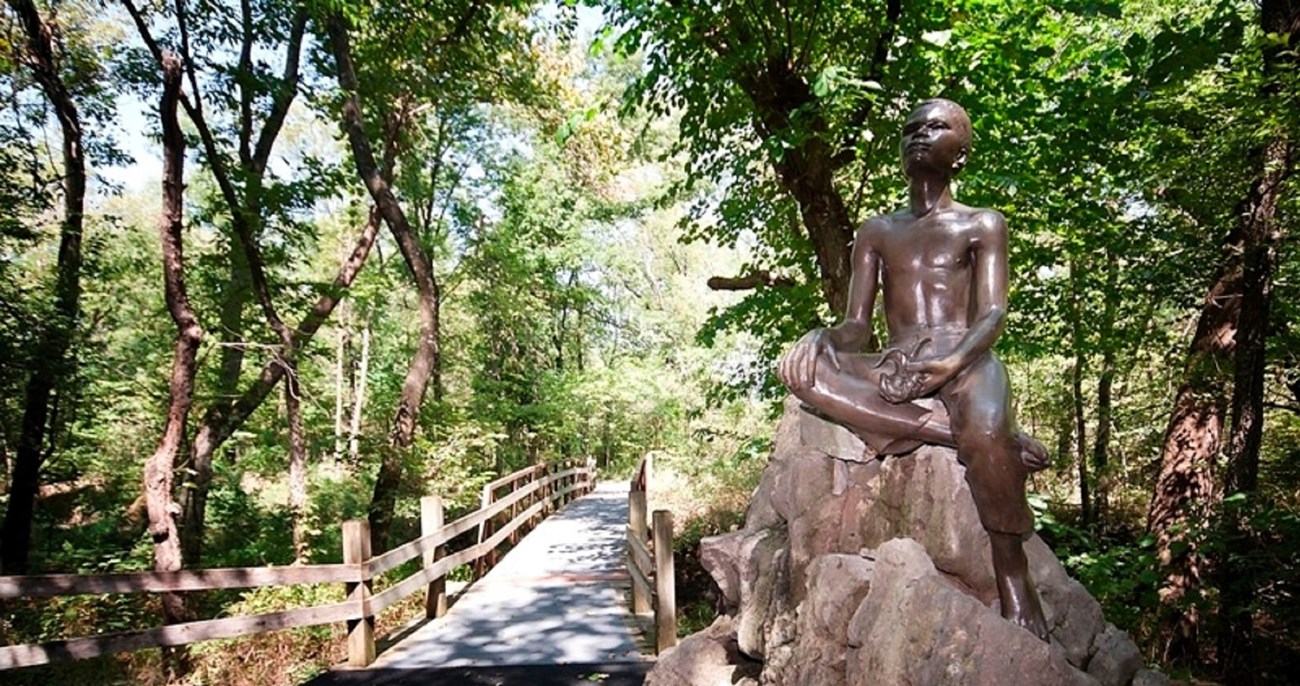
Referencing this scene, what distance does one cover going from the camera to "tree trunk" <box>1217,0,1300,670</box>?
156 inches

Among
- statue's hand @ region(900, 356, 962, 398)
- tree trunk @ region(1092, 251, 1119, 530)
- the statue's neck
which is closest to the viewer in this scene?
statue's hand @ region(900, 356, 962, 398)

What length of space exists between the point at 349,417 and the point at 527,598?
620 inches

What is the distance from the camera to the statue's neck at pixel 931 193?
271 cm

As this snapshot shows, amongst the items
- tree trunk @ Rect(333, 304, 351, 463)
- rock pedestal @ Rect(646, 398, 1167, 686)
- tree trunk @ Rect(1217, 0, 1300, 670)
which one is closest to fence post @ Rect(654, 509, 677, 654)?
rock pedestal @ Rect(646, 398, 1167, 686)

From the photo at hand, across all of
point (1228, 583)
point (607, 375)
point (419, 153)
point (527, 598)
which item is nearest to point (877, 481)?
point (1228, 583)

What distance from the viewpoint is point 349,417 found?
2045 centimetres

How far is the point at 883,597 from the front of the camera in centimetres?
232

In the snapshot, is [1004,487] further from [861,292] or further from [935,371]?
[861,292]

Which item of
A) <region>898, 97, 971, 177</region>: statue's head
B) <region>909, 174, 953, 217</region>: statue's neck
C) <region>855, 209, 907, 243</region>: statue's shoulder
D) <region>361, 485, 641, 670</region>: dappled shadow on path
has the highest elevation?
<region>898, 97, 971, 177</region>: statue's head

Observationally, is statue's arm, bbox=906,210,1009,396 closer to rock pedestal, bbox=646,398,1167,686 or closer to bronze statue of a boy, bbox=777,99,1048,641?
bronze statue of a boy, bbox=777,99,1048,641

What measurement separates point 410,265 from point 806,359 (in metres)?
7.03

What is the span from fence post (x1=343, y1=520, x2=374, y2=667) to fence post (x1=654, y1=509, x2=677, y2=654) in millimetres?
2128

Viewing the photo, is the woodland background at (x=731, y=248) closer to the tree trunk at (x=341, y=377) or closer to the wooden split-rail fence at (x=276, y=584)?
the wooden split-rail fence at (x=276, y=584)

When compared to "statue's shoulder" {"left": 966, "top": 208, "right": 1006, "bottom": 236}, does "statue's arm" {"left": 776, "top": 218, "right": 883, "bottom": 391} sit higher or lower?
lower
